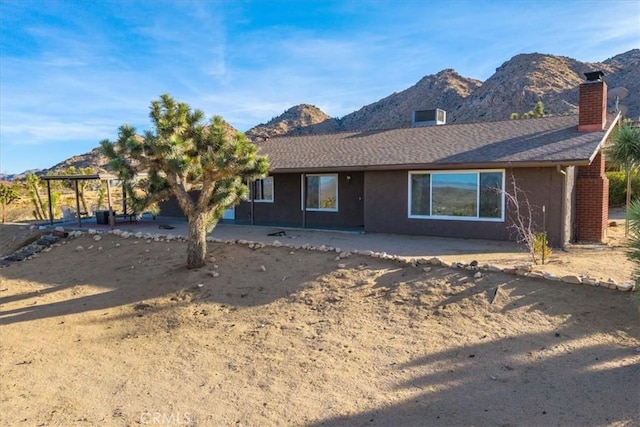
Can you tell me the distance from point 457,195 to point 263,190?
7722mm

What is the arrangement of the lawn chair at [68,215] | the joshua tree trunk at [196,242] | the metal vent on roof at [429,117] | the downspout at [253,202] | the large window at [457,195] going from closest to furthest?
the joshua tree trunk at [196,242] < the large window at [457,195] < the downspout at [253,202] < the metal vent on roof at [429,117] < the lawn chair at [68,215]

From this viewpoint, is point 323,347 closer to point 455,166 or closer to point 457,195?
point 455,166

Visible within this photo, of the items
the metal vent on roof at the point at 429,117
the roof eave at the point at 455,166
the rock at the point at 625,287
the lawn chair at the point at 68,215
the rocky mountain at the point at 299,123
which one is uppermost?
the rocky mountain at the point at 299,123

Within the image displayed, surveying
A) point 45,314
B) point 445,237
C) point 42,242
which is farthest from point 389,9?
point 42,242

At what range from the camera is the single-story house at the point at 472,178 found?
10945mm

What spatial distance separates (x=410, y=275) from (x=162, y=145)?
5454mm

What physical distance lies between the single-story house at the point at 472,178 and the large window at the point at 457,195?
0.03 m

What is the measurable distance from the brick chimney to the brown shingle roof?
366mm

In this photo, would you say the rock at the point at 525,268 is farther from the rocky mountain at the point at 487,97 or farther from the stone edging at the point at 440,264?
the rocky mountain at the point at 487,97

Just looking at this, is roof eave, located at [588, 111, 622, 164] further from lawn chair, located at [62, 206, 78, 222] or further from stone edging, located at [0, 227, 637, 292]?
lawn chair, located at [62, 206, 78, 222]

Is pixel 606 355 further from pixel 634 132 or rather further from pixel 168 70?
pixel 168 70

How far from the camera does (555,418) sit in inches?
164

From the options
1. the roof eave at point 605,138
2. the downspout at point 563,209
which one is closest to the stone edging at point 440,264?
the downspout at point 563,209

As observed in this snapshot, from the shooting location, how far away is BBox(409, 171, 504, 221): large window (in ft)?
38.1
